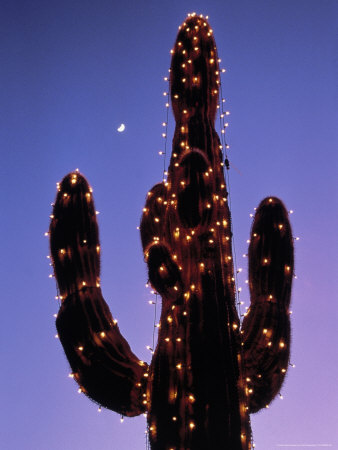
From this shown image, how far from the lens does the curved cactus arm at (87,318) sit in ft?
19.3

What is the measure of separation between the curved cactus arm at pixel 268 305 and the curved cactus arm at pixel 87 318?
1.26 metres

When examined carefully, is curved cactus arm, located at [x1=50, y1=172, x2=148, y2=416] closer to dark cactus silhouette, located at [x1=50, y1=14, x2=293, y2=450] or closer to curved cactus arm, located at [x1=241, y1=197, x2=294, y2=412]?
dark cactus silhouette, located at [x1=50, y1=14, x2=293, y2=450]

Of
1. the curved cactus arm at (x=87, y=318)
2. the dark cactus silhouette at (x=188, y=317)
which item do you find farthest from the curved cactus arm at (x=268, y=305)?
the curved cactus arm at (x=87, y=318)

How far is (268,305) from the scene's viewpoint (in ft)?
21.1

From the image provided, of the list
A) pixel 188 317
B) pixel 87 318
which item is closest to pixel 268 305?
pixel 188 317

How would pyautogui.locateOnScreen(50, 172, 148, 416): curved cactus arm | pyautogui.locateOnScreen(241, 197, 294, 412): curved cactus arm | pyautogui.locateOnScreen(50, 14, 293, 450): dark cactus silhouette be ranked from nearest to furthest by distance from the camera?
pyautogui.locateOnScreen(50, 14, 293, 450): dark cactus silhouette → pyautogui.locateOnScreen(50, 172, 148, 416): curved cactus arm → pyautogui.locateOnScreen(241, 197, 294, 412): curved cactus arm

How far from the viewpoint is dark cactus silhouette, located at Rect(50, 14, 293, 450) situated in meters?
5.59

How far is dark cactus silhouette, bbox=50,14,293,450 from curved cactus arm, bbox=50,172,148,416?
0.01 m

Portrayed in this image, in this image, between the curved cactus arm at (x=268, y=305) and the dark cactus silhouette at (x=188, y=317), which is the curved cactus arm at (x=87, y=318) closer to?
the dark cactus silhouette at (x=188, y=317)

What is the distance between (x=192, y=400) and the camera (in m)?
5.55

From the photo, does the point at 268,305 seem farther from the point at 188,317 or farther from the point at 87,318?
the point at 87,318

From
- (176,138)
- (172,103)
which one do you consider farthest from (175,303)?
(172,103)

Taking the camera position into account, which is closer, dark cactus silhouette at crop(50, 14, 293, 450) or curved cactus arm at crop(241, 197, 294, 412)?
dark cactus silhouette at crop(50, 14, 293, 450)

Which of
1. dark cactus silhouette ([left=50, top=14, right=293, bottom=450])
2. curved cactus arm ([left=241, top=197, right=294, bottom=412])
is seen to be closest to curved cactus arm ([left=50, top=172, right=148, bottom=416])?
dark cactus silhouette ([left=50, top=14, right=293, bottom=450])
